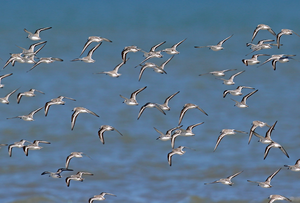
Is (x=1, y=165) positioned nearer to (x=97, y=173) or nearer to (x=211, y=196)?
(x=97, y=173)

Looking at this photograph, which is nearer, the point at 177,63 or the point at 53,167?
the point at 53,167

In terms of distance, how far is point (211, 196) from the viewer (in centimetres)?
1636

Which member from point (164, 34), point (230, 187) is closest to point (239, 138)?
point (230, 187)

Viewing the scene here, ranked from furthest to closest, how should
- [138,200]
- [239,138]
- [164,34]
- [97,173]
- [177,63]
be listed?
[164,34] < [177,63] < [239,138] < [97,173] < [138,200]

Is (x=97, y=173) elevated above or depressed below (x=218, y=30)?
below

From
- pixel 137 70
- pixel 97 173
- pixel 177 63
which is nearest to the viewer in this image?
pixel 97 173

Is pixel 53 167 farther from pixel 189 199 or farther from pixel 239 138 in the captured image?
pixel 239 138

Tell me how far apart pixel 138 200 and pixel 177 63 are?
49.1 feet

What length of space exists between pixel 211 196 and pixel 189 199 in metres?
0.66

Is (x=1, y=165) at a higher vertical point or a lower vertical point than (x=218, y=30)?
lower

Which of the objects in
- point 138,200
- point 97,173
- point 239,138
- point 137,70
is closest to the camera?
point 138,200

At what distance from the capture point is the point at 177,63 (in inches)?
1188

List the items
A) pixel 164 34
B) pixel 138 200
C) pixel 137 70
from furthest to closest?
pixel 164 34
pixel 137 70
pixel 138 200

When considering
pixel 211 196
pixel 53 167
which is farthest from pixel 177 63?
pixel 211 196
